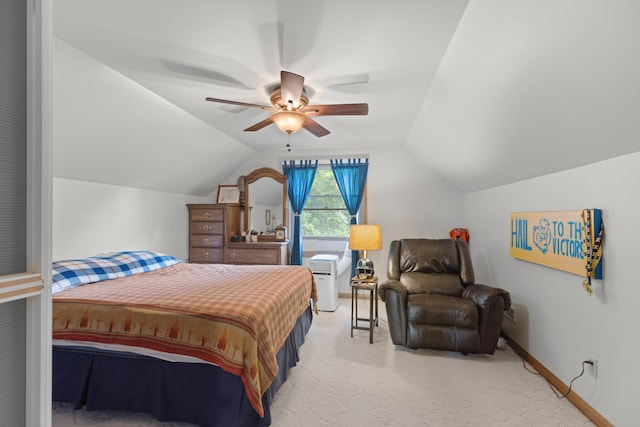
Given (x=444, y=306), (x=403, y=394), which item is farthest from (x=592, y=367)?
(x=403, y=394)

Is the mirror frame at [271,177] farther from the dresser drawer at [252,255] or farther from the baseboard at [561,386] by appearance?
the baseboard at [561,386]

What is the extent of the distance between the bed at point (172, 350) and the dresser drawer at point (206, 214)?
254 centimetres

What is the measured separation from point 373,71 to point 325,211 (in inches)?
121

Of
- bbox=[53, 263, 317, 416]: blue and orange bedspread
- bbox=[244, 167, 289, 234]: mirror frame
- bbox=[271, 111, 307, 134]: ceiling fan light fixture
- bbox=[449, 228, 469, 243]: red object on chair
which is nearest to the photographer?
bbox=[53, 263, 317, 416]: blue and orange bedspread

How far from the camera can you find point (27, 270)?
725 millimetres

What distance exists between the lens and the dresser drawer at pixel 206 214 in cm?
484

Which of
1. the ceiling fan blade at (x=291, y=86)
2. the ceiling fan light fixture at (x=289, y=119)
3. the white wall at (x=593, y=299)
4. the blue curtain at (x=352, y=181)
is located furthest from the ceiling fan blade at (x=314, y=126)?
the white wall at (x=593, y=299)

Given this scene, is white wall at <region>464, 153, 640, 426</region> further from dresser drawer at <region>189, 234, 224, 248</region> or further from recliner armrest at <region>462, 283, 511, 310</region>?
dresser drawer at <region>189, 234, 224, 248</region>

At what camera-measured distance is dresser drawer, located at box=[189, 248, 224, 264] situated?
485 cm

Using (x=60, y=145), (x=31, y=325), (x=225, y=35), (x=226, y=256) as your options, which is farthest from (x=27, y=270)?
(x=226, y=256)

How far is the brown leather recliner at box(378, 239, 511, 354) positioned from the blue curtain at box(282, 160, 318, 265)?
192 cm

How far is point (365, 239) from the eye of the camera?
396 centimetres

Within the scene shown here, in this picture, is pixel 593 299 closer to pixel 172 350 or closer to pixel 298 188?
pixel 172 350

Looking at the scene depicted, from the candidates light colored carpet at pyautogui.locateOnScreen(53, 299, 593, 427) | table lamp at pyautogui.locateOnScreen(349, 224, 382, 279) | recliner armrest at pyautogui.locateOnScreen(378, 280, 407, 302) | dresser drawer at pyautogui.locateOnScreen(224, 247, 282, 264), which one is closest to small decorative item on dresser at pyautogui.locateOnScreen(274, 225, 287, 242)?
dresser drawer at pyautogui.locateOnScreen(224, 247, 282, 264)
